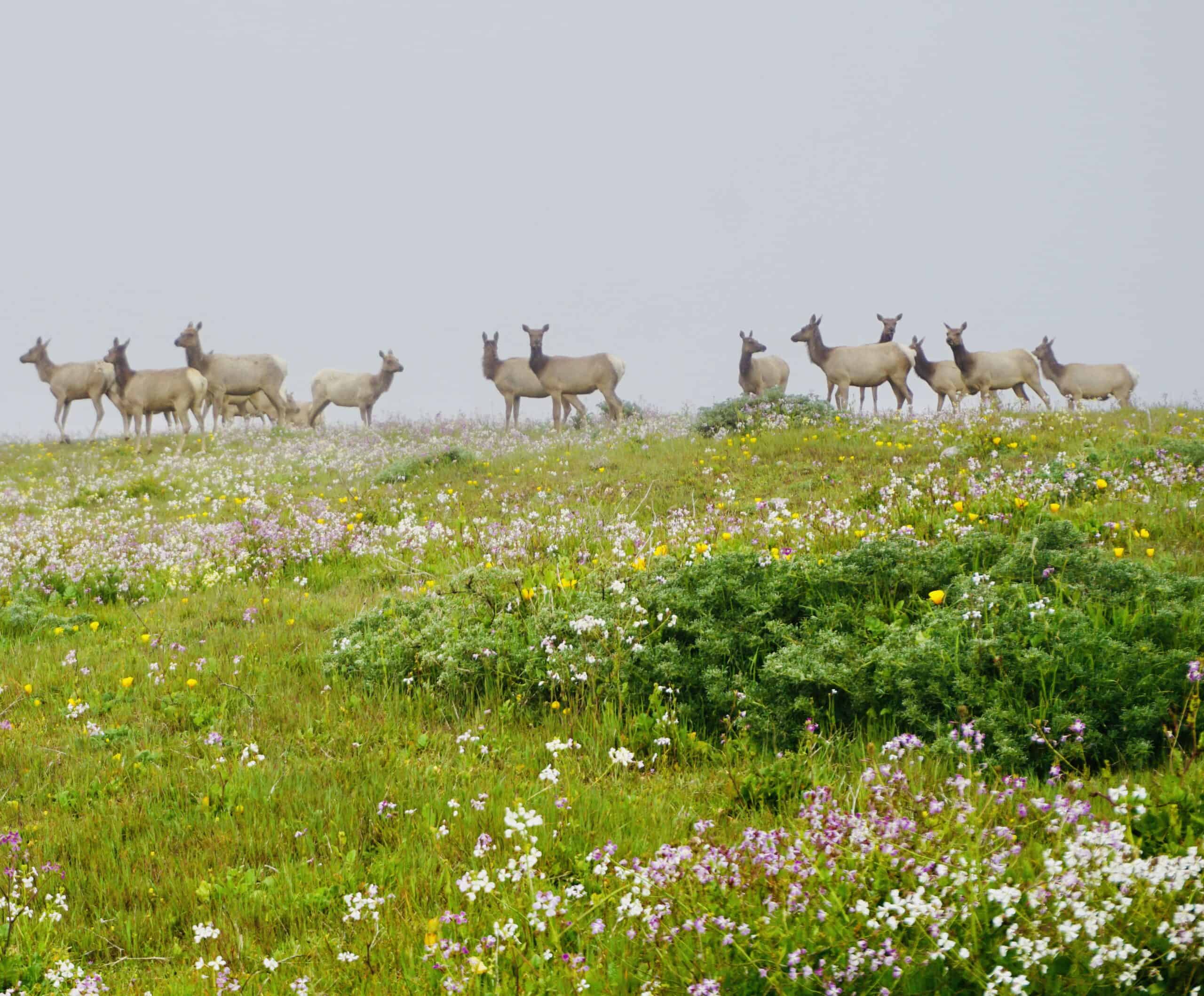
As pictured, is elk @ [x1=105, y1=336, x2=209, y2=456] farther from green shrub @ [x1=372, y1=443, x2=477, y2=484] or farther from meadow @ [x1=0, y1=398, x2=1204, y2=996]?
meadow @ [x1=0, y1=398, x2=1204, y2=996]

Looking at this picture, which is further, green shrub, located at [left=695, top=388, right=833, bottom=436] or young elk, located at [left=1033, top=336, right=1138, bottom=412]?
young elk, located at [left=1033, top=336, right=1138, bottom=412]

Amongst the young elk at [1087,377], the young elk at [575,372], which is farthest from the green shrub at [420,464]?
the young elk at [1087,377]

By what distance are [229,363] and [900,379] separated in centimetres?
2128

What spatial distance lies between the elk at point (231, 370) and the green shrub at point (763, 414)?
52.9ft

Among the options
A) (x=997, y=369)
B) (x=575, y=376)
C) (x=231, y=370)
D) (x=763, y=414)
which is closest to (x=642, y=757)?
(x=763, y=414)

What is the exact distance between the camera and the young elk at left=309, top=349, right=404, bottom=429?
32.2m

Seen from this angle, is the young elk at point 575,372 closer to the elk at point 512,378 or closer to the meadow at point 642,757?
the elk at point 512,378

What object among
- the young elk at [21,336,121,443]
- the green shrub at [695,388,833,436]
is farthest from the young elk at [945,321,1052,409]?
the young elk at [21,336,121,443]

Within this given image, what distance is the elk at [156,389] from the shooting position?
79.2 ft

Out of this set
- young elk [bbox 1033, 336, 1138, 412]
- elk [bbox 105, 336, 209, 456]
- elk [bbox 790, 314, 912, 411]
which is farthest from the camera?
young elk [bbox 1033, 336, 1138, 412]

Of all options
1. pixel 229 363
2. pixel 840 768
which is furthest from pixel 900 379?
pixel 840 768

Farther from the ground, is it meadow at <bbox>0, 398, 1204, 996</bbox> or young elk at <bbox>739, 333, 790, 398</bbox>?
young elk at <bbox>739, 333, 790, 398</bbox>

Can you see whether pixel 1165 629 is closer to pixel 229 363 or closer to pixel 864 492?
pixel 864 492

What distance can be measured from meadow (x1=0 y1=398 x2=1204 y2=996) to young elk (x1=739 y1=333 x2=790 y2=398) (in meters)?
17.2
